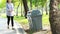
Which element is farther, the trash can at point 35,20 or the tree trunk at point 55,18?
the trash can at point 35,20

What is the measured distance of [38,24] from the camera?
11.2 meters

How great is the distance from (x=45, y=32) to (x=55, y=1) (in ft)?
13.1

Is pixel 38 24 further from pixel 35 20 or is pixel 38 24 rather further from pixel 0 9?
pixel 0 9

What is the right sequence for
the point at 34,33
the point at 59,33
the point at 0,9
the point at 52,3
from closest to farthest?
1. the point at 59,33
2. the point at 52,3
3. the point at 34,33
4. the point at 0,9

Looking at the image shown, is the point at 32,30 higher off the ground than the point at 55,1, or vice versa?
the point at 55,1

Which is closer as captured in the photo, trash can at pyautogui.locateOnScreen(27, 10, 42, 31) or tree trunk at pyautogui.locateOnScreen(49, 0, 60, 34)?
tree trunk at pyautogui.locateOnScreen(49, 0, 60, 34)

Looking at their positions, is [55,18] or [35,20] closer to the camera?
[55,18]

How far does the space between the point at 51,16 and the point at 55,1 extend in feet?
1.75

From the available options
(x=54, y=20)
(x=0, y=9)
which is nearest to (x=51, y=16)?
(x=54, y=20)

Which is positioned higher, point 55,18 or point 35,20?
point 55,18

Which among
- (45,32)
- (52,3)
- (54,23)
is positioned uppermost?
(52,3)

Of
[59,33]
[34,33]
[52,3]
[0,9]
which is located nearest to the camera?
[59,33]

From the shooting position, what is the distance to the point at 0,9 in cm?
6931

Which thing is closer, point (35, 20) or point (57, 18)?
point (57, 18)
